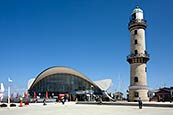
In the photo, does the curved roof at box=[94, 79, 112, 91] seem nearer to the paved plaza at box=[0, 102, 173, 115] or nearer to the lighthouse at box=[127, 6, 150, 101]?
the lighthouse at box=[127, 6, 150, 101]

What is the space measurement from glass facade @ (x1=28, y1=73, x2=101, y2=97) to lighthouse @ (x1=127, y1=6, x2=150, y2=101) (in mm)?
29685

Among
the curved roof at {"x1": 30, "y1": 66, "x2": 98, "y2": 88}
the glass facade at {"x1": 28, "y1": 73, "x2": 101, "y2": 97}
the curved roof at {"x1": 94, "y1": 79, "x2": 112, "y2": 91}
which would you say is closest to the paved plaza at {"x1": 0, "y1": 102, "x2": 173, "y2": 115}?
the glass facade at {"x1": 28, "y1": 73, "x2": 101, "y2": 97}

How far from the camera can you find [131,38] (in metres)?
48.2

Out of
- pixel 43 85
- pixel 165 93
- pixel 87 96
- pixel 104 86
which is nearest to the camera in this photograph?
pixel 165 93

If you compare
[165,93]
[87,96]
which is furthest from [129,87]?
[87,96]

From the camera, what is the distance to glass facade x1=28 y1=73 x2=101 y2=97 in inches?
3004

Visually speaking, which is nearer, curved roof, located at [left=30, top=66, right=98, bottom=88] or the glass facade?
the glass facade

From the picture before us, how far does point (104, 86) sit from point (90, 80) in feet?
25.7

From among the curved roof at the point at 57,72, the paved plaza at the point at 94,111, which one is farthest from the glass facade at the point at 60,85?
the paved plaza at the point at 94,111

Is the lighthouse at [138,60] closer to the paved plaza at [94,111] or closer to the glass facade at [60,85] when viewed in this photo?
the paved plaza at [94,111]

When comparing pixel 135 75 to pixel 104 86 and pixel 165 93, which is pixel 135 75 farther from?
pixel 104 86

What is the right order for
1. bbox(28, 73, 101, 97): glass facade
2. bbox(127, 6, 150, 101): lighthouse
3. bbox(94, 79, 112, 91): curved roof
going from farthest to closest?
1. bbox(94, 79, 112, 91): curved roof
2. bbox(28, 73, 101, 97): glass facade
3. bbox(127, 6, 150, 101): lighthouse

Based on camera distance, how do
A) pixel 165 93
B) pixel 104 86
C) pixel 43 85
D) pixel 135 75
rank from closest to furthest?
pixel 135 75, pixel 165 93, pixel 43 85, pixel 104 86

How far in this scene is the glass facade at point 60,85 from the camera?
76.3 meters
